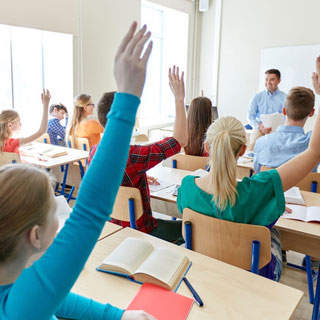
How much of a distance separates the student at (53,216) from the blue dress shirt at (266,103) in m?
4.53

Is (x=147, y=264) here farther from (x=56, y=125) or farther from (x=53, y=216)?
(x=56, y=125)

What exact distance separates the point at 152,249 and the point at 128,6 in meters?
5.09

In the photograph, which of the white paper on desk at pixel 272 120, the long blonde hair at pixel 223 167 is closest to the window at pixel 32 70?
the white paper on desk at pixel 272 120

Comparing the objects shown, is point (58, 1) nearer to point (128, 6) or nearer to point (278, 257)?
point (128, 6)

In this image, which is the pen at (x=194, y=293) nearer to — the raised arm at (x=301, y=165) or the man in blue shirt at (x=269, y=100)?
the raised arm at (x=301, y=165)

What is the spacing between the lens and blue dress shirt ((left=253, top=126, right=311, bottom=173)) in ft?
8.59

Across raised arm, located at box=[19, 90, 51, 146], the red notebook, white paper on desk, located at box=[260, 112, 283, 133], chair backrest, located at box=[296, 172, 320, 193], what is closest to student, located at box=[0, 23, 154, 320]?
the red notebook

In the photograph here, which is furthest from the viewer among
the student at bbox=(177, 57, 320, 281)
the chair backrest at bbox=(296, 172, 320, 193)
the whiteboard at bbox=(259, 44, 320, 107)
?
the whiteboard at bbox=(259, 44, 320, 107)

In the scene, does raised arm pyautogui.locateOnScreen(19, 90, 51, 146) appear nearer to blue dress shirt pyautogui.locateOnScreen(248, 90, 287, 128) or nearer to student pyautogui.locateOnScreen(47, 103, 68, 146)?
student pyautogui.locateOnScreen(47, 103, 68, 146)

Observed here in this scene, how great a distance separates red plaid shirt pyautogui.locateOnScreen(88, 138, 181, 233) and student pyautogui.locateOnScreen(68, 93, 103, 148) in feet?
7.44

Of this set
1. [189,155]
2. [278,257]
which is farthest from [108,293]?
[189,155]

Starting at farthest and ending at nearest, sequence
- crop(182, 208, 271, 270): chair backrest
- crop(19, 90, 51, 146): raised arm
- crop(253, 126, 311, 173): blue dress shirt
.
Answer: crop(19, 90, 51, 146): raised arm → crop(253, 126, 311, 173): blue dress shirt → crop(182, 208, 271, 270): chair backrest

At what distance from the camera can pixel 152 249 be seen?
1.35m

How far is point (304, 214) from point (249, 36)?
517 cm
